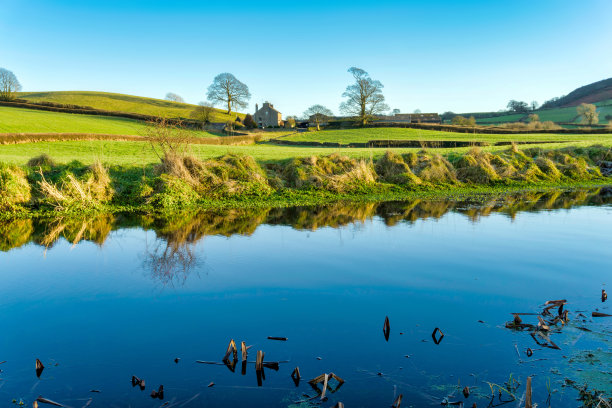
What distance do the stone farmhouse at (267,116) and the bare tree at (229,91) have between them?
4022 mm

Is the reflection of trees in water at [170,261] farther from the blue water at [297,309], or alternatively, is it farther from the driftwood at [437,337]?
the driftwood at [437,337]

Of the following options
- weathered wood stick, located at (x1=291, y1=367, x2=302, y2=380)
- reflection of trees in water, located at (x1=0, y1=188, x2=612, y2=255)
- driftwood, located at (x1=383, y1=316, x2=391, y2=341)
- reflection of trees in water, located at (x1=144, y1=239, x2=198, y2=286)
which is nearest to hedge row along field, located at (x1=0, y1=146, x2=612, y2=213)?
reflection of trees in water, located at (x1=0, y1=188, x2=612, y2=255)

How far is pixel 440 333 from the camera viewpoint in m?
6.16

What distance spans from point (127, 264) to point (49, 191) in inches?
357

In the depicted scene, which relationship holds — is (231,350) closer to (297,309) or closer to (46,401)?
(297,309)

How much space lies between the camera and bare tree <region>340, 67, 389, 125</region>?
7131 centimetres

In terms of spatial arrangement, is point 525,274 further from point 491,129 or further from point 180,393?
point 491,129

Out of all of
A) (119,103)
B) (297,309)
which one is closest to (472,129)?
(297,309)

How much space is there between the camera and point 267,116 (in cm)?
9625

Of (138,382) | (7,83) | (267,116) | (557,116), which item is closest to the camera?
(138,382)

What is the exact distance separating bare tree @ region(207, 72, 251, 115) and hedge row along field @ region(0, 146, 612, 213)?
74.6m

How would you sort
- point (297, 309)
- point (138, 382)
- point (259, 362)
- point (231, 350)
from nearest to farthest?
1. point (138, 382)
2. point (259, 362)
3. point (231, 350)
4. point (297, 309)

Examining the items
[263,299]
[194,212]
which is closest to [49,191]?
[194,212]

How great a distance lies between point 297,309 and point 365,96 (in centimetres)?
6814
